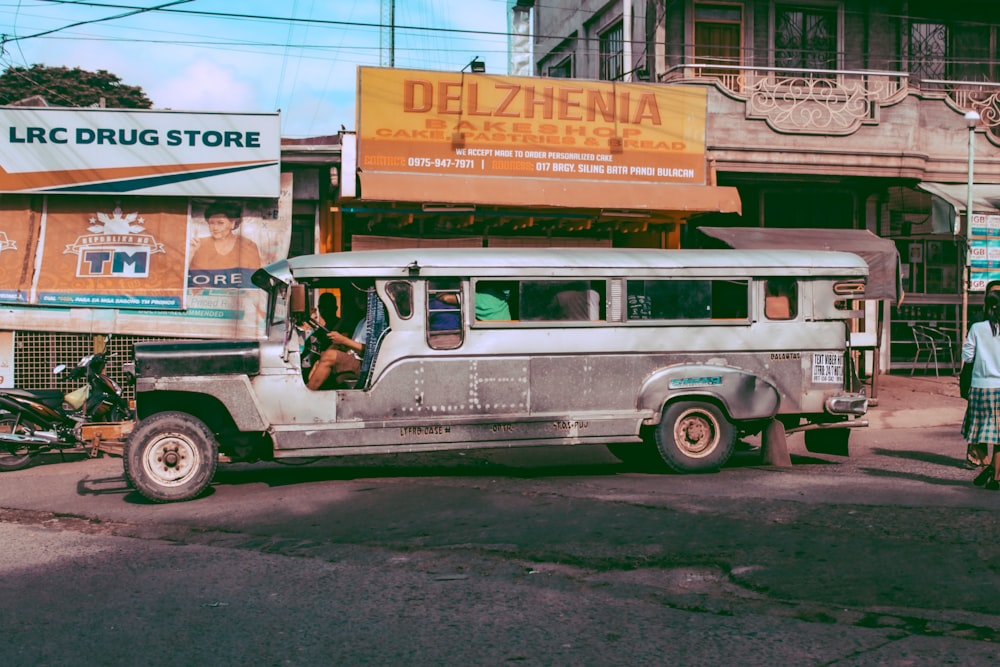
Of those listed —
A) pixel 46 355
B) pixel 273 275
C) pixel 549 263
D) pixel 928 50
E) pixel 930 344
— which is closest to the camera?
pixel 273 275

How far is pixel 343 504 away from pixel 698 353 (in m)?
3.85

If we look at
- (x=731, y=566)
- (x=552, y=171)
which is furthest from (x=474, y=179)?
(x=731, y=566)

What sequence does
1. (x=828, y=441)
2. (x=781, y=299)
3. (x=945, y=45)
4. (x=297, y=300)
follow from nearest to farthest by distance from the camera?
(x=297, y=300) < (x=781, y=299) < (x=828, y=441) < (x=945, y=45)

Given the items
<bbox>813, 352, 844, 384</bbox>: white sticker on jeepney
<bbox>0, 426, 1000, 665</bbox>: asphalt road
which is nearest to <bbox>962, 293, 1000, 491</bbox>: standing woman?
<bbox>0, 426, 1000, 665</bbox>: asphalt road

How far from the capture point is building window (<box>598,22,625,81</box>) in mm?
19828

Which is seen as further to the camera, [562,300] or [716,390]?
[716,390]

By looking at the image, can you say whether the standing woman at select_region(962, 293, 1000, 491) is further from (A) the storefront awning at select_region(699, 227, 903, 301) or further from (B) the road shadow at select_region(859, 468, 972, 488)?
(A) the storefront awning at select_region(699, 227, 903, 301)

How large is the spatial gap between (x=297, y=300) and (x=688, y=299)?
3.85 meters

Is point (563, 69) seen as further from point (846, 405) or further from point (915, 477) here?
point (915, 477)

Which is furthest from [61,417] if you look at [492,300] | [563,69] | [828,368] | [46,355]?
[563,69]

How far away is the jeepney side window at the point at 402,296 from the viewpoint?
31.2 feet

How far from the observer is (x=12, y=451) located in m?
10.9

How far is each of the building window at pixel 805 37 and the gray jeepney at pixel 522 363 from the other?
9.34 m

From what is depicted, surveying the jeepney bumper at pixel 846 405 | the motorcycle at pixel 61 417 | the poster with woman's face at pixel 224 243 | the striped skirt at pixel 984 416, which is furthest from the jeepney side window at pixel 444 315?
the poster with woman's face at pixel 224 243
